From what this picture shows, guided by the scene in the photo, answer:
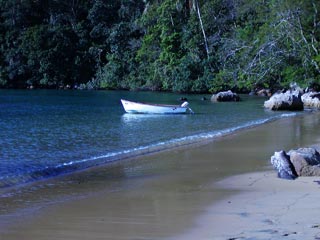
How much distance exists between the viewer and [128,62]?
60.4m

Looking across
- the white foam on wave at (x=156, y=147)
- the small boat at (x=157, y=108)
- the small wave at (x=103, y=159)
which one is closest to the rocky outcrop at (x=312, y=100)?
the small boat at (x=157, y=108)

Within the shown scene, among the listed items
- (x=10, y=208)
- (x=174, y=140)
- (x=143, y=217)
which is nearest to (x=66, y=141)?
(x=174, y=140)

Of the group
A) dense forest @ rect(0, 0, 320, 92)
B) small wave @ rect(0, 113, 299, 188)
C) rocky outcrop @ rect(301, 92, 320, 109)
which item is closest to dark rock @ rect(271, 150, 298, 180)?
small wave @ rect(0, 113, 299, 188)

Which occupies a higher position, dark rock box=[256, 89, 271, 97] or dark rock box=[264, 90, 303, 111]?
dark rock box=[256, 89, 271, 97]

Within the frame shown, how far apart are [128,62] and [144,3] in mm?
7202

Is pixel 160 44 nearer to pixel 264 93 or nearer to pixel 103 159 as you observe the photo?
pixel 264 93

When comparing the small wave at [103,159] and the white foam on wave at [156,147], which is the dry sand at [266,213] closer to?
the small wave at [103,159]

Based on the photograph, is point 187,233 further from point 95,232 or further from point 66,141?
point 66,141

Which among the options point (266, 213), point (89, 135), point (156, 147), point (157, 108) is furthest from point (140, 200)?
point (157, 108)

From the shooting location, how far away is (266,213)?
22.4 ft

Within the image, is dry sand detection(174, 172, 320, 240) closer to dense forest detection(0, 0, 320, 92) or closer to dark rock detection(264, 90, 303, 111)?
dark rock detection(264, 90, 303, 111)

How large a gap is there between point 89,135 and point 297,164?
9.96 m

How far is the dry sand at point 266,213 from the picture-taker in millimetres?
5895

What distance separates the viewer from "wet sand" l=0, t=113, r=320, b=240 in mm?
6312
